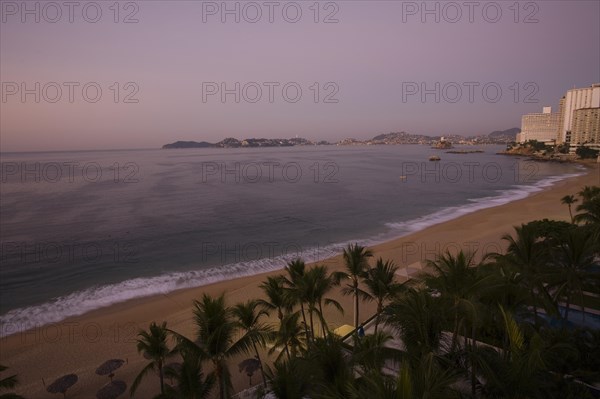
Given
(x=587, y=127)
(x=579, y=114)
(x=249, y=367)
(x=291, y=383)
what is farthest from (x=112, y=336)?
(x=579, y=114)

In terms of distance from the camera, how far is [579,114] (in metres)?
147

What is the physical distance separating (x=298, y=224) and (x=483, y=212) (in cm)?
2315

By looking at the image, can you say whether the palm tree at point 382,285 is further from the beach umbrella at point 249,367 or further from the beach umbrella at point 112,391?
the beach umbrella at point 112,391

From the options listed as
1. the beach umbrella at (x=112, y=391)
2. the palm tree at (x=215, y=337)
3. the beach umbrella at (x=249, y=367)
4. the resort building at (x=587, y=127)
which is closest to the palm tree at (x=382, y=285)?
the beach umbrella at (x=249, y=367)

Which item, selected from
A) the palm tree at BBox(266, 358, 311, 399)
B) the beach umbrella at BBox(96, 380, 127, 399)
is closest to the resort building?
the palm tree at BBox(266, 358, 311, 399)

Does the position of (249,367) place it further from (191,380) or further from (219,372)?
(191,380)

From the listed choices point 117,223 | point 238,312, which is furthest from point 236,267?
point 117,223

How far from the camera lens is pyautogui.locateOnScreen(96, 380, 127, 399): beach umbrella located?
1199cm

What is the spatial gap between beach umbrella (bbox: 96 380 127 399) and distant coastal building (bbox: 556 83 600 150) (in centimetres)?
17622

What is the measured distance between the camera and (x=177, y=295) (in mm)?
22297

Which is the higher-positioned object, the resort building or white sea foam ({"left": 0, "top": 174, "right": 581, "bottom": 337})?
the resort building

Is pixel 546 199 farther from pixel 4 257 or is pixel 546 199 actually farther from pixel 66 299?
pixel 4 257

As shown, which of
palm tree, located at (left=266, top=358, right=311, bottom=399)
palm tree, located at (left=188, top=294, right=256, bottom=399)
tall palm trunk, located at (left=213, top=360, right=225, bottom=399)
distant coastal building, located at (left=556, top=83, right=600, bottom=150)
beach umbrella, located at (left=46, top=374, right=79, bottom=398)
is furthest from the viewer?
distant coastal building, located at (left=556, top=83, right=600, bottom=150)

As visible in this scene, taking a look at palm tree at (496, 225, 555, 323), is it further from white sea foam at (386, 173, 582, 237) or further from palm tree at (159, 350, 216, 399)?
white sea foam at (386, 173, 582, 237)
